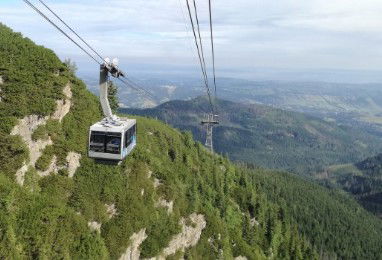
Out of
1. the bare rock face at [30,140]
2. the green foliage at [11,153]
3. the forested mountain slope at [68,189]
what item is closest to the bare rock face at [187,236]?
the forested mountain slope at [68,189]

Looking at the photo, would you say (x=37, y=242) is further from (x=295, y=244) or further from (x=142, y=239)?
(x=295, y=244)

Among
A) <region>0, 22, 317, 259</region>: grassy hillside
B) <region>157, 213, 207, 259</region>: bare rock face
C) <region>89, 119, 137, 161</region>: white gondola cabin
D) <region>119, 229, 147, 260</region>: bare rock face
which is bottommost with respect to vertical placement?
<region>157, 213, 207, 259</region>: bare rock face

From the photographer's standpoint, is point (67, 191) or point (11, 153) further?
point (67, 191)

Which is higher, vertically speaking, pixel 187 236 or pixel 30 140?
pixel 30 140

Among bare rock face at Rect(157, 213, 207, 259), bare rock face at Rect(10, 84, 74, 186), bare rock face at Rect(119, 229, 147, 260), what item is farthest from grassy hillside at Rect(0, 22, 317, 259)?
bare rock face at Rect(157, 213, 207, 259)

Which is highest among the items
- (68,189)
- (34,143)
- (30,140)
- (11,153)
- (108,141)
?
(108,141)

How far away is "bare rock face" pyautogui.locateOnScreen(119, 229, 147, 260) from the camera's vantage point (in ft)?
269

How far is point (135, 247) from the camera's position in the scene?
8538 cm

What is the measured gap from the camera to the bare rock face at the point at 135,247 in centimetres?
8200

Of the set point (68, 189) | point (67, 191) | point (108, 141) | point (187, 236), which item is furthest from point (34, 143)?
point (187, 236)

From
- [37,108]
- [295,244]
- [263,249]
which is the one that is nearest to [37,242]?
[37,108]

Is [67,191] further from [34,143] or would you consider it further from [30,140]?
[30,140]

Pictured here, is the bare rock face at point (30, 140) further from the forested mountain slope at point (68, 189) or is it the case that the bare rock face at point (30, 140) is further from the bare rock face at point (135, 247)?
the bare rock face at point (135, 247)

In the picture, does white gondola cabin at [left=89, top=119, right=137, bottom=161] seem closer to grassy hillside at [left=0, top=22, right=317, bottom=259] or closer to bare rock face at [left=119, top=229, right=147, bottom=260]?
grassy hillside at [left=0, top=22, right=317, bottom=259]
